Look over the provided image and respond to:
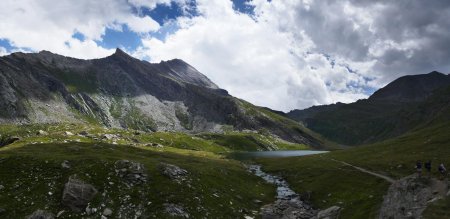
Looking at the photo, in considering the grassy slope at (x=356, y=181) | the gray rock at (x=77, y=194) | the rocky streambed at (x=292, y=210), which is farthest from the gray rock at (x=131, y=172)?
the grassy slope at (x=356, y=181)

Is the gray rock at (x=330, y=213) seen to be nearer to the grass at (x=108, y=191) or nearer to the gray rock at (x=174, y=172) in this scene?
the grass at (x=108, y=191)

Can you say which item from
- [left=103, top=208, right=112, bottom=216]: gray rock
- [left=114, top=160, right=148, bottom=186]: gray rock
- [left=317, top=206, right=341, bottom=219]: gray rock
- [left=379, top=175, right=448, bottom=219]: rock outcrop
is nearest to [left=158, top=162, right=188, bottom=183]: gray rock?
[left=114, top=160, right=148, bottom=186]: gray rock

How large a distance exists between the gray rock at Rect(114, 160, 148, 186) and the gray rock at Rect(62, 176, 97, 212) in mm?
7386

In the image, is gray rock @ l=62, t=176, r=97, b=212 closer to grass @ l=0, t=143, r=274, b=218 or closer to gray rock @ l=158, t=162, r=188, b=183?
grass @ l=0, t=143, r=274, b=218

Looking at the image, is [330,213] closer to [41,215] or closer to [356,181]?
[356,181]

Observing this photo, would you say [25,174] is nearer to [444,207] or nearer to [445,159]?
[444,207]

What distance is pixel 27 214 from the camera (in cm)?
4816

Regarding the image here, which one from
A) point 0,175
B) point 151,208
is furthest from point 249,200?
point 0,175

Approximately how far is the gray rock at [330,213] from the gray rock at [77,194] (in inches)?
1348

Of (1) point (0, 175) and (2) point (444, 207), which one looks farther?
(1) point (0, 175)

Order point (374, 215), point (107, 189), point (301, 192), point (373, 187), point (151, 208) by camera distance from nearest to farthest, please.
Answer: point (374, 215), point (151, 208), point (107, 189), point (373, 187), point (301, 192)

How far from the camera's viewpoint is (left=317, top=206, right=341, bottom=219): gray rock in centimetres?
5486

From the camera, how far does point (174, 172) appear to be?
69.8m

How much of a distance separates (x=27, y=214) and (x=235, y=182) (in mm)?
42428
